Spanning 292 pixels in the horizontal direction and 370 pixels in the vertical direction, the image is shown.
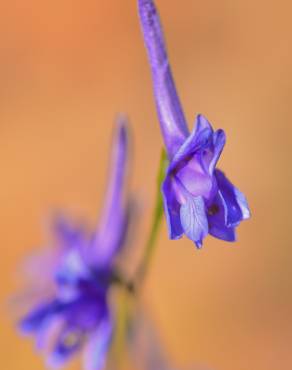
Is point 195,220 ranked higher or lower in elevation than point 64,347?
higher

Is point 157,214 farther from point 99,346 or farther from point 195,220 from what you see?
point 99,346

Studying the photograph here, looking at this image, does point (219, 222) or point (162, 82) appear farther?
point (162, 82)

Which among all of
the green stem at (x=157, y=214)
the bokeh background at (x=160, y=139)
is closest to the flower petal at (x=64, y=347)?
the green stem at (x=157, y=214)

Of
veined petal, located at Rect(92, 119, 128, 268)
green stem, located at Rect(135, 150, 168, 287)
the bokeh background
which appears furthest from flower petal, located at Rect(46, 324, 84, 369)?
the bokeh background

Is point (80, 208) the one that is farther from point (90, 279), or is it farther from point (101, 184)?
point (90, 279)

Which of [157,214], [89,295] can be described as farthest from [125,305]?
[157,214]

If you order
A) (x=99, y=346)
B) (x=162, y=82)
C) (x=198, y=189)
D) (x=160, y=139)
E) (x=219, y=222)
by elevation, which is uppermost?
(x=160, y=139)

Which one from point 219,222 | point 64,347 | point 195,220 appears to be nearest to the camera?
point 195,220

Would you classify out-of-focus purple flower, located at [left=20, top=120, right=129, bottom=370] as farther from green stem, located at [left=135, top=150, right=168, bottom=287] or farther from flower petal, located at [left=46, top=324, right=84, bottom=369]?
green stem, located at [left=135, top=150, right=168, bottom=287]

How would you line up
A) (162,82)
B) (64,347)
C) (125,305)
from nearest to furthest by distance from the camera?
(162,82) → (125,305) → (64,347)
